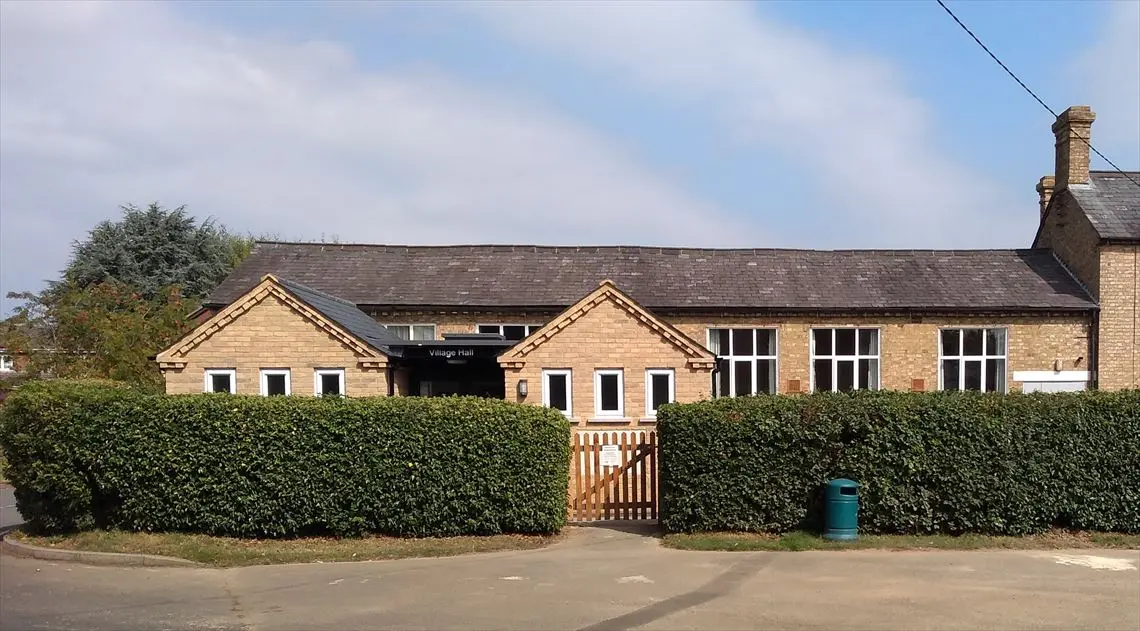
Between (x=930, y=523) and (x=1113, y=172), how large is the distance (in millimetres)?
18802

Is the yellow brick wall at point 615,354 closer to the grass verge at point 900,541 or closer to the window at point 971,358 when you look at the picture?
the grass verge at point 900,541

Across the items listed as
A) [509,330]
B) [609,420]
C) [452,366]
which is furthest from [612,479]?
[509,330]

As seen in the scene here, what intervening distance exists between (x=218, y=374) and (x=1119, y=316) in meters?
22.6

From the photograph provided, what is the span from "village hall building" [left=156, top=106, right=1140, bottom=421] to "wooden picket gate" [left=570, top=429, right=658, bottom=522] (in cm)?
505

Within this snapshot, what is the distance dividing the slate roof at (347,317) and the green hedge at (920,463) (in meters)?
7.36

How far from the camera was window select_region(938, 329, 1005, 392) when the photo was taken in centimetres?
2258

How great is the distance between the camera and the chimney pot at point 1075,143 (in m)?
23.8

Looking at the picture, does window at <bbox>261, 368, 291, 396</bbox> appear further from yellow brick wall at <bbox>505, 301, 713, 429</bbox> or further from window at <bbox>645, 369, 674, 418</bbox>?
window at <bbox>645, 369, 674, 418</bbox>

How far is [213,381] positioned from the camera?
1571 cm

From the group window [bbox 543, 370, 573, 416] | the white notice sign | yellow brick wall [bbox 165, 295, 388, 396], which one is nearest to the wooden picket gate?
the white notice sign

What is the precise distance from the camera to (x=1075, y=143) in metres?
24.1

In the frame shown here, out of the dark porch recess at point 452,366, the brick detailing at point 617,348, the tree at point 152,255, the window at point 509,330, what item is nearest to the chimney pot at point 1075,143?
the brick detailing at point 617,348

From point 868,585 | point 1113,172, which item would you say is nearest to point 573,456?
point 868,585

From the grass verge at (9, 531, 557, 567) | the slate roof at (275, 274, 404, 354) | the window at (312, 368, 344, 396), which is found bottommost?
the grass verge at (9, 531, 557, 567)
